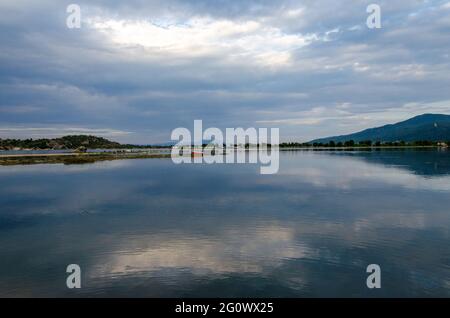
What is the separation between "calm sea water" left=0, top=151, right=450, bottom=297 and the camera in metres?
15.1

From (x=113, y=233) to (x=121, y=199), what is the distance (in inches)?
599

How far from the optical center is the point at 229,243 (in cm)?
2100

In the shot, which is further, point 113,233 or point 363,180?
point 363,180

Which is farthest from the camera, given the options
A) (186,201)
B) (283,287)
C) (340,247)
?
(186,201)

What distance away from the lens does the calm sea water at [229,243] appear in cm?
1511

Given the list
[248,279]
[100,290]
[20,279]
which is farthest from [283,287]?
[20,279]

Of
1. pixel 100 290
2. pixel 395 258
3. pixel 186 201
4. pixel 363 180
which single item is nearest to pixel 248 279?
pixel 100 290

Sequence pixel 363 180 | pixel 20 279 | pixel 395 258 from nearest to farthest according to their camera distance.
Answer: pixel 20 279, pixel 395 258, pixel 363 180

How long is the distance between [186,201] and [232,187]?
11436 millimetres

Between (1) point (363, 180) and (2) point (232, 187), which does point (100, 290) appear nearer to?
(2) point (232, 187)

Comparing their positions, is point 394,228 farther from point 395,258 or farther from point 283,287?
point 283,287

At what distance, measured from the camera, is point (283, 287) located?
582 inches
